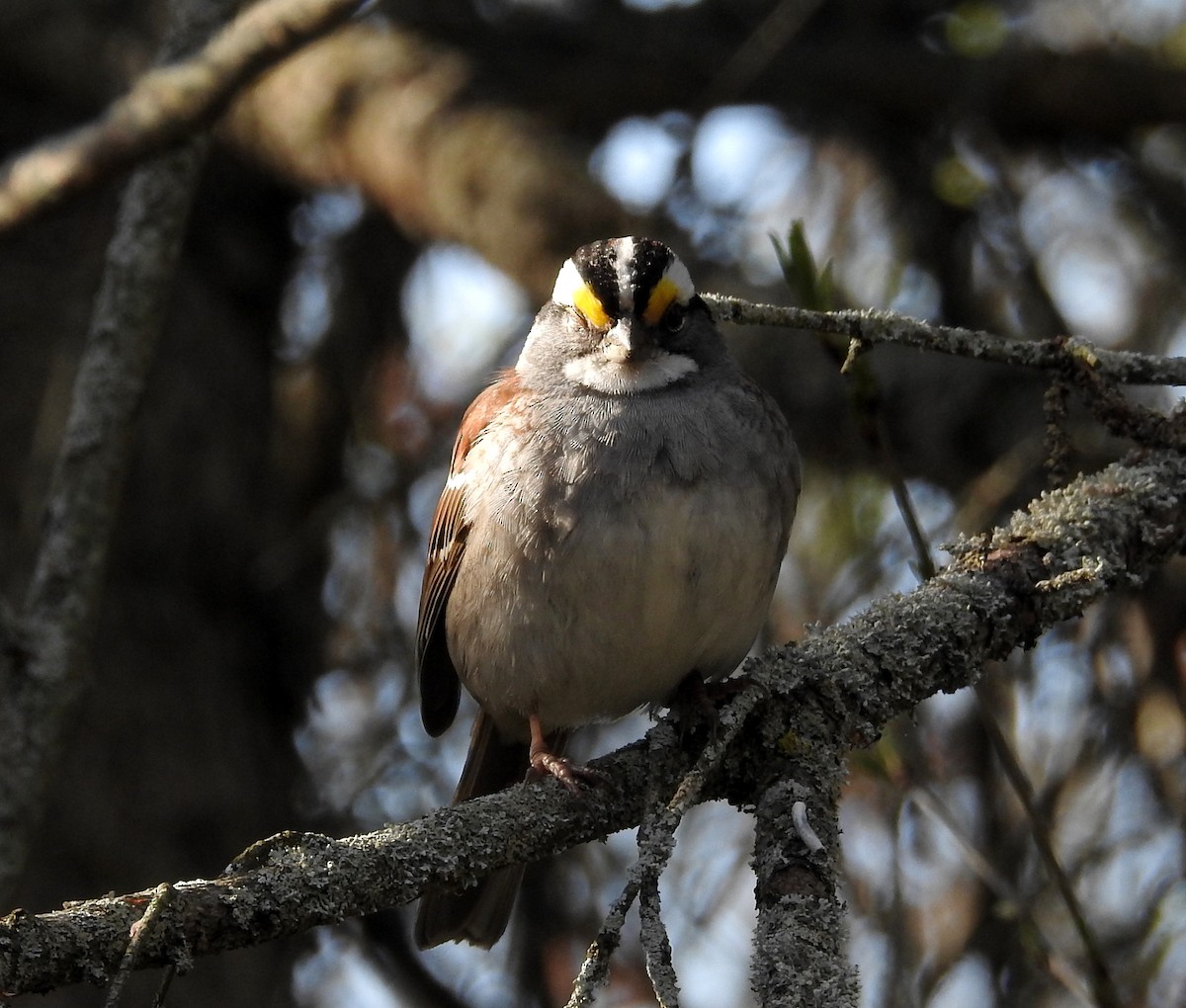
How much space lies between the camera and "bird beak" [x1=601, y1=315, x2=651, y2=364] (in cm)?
391

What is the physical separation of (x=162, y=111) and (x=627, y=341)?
1.25m

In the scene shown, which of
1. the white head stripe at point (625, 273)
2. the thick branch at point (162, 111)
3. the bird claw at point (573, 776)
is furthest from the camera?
the white head stripe at point (625, 273)

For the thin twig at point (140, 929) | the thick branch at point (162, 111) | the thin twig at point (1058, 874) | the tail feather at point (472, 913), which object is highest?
the thick branch at point (162, 111)

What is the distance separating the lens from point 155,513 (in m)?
5.64

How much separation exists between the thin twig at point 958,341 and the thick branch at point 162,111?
3.68 feet

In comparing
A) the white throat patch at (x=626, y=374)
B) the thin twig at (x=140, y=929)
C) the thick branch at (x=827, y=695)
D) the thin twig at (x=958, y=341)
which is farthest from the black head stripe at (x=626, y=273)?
the thin twig at (x=140, y=929)

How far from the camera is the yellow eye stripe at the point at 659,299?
3973mm

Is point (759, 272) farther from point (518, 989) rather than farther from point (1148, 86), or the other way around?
point (518, 989)

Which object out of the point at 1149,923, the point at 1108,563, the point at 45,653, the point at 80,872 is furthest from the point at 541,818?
the point at 80,872

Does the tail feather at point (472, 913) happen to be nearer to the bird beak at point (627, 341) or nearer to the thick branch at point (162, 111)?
the bird beak at point (627, 341)

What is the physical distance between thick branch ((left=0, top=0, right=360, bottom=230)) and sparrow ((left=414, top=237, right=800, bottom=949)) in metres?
1.06

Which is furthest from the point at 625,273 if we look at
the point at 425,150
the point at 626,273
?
the point at 425,150

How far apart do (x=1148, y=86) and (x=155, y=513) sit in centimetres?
388

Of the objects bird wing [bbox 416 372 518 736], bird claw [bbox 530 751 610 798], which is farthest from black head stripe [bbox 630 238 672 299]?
bird claw [bbox 530 751 610 798]
